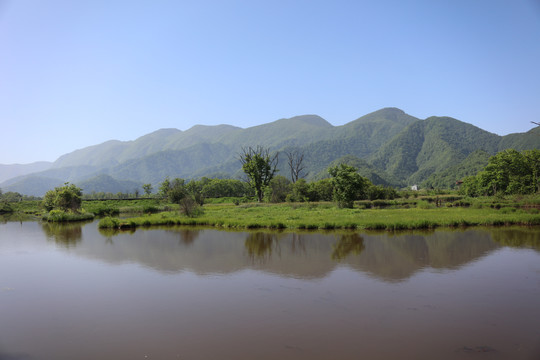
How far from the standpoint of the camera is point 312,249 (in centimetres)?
1952

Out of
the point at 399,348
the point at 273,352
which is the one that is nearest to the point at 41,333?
the point at 273,352

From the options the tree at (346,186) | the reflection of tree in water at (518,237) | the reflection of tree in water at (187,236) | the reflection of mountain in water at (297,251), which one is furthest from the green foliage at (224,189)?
the reflection of tree in water at (518,237)

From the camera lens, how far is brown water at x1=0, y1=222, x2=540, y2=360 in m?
8.37

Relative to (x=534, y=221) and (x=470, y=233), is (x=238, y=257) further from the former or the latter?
(x=534, y=221)

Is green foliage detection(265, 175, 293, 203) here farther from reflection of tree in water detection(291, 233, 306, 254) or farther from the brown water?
the brown water

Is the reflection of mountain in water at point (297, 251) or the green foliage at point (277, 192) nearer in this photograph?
the reflection of mountain in water at point (297, 251)

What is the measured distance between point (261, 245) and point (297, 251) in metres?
3.09

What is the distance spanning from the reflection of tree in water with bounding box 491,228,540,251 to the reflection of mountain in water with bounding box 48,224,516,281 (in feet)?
2.06

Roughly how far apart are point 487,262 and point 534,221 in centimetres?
1428

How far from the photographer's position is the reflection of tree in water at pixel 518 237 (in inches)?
766

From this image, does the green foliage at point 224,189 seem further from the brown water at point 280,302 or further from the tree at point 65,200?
the brown water at point 280,302

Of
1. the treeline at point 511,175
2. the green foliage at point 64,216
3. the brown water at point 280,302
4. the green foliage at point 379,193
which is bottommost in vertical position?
the brown water at point 280,302

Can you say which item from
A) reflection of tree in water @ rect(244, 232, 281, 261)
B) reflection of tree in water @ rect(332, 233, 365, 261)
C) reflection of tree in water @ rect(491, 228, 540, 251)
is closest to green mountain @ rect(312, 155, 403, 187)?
reflection of tree in water @ rect(491, 228, 540, 251)

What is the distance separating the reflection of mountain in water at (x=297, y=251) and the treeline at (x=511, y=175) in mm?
34111
